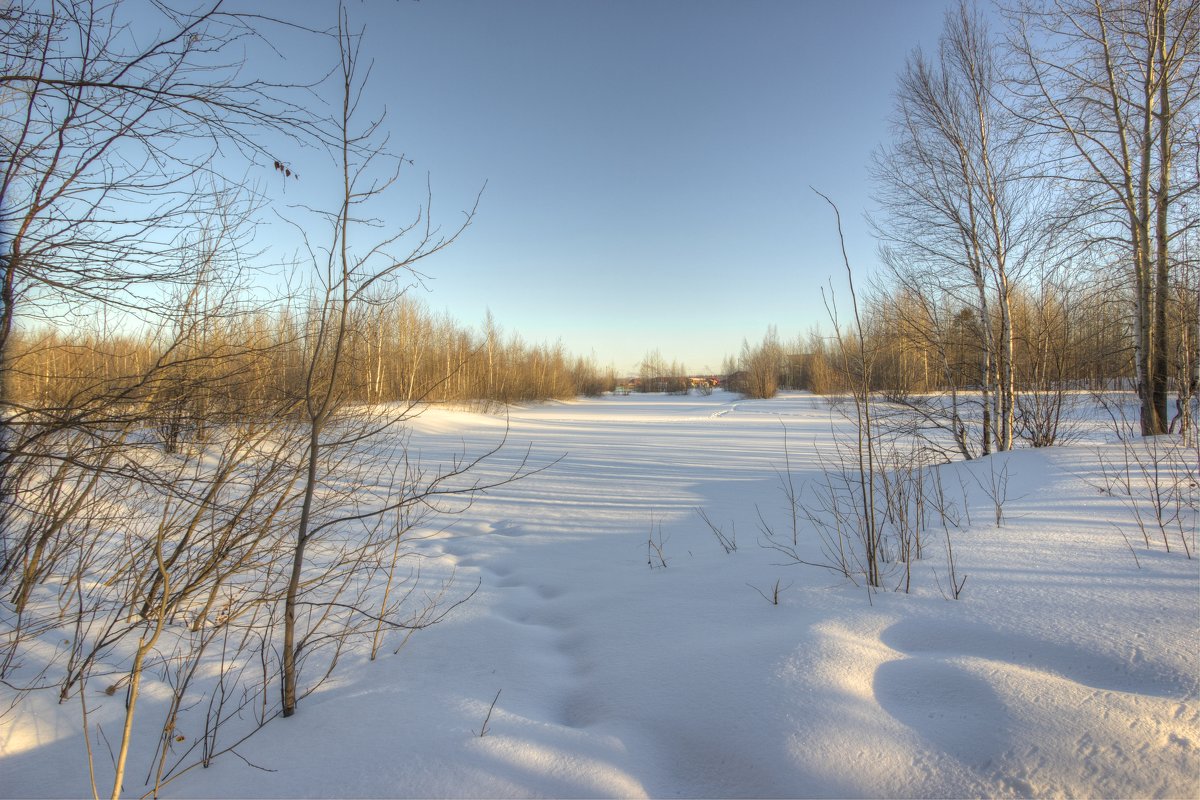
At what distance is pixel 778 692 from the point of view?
1668 mm

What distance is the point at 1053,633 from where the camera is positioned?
1.86 metres

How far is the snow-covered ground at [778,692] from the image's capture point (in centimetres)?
136

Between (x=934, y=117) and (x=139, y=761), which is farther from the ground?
(x=934, y=117)

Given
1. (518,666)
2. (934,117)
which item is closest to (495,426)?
(934,117)

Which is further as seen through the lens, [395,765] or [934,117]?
[934,117]

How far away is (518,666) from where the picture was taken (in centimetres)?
221

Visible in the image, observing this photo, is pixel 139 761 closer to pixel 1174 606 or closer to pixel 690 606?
pixel 690 606

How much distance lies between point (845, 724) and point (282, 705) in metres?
1.92

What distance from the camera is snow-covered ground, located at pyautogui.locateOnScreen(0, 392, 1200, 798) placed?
136 cm

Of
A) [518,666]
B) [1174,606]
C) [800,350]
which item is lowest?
[518,666]

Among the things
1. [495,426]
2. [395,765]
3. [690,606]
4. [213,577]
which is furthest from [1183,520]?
[495,426]

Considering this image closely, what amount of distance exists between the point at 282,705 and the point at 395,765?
0.65 meters

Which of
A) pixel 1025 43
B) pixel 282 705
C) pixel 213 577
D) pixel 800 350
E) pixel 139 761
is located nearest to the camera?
pixel 139 761

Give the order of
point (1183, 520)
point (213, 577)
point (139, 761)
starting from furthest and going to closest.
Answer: point (1183, 520) < point (213, 577) < point (139, 761)
